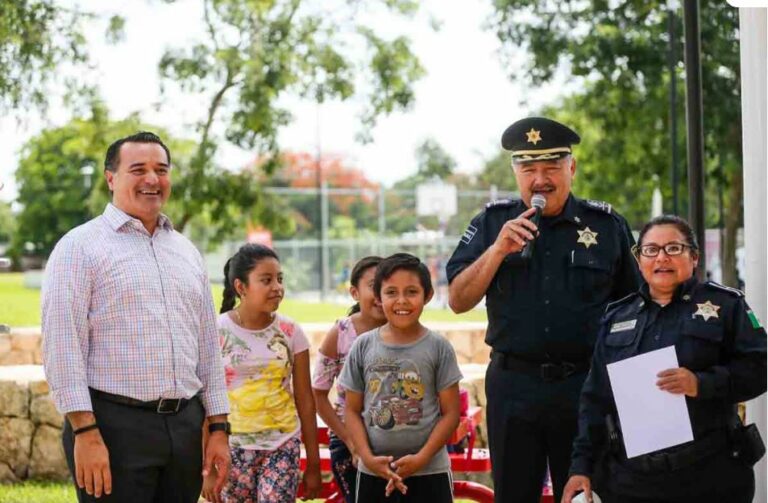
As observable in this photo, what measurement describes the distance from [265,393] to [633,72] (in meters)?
11.8

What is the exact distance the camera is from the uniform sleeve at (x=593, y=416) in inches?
153

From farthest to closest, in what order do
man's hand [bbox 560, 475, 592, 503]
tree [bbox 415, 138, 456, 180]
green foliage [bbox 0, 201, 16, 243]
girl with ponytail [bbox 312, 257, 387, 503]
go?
tree [bbox 415, 138, 456, 180] < green foliage [bbox 0, 201, 16, 243] < girl with ponytail [bbox 312, 257, 387, 503] < man's hand [bbox 560, 475, 592, 503]

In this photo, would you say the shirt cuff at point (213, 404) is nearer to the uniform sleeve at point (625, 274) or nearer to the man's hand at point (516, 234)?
the man's hand at point (516, 234)

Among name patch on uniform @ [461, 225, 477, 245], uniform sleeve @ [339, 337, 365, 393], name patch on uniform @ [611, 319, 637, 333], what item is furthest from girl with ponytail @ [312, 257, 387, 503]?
name patch on uniform @ [611, 319, 637, 333]

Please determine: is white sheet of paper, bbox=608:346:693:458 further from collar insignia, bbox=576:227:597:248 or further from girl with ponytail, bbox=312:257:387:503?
girl with ponytail, bbox=312:257:387:503

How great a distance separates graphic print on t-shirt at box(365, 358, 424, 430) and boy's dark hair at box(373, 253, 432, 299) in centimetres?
31

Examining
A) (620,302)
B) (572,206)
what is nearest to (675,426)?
(620,302)

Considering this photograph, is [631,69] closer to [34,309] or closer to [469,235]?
[34,309]

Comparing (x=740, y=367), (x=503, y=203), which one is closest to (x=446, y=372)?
(x=503, y=203)

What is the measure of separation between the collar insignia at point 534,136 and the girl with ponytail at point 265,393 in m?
1.34

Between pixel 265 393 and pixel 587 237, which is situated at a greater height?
pixel 587 237

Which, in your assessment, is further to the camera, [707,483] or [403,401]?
[403,401]

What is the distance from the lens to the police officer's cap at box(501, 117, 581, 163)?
14.1 feet

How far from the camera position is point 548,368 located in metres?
4.23
